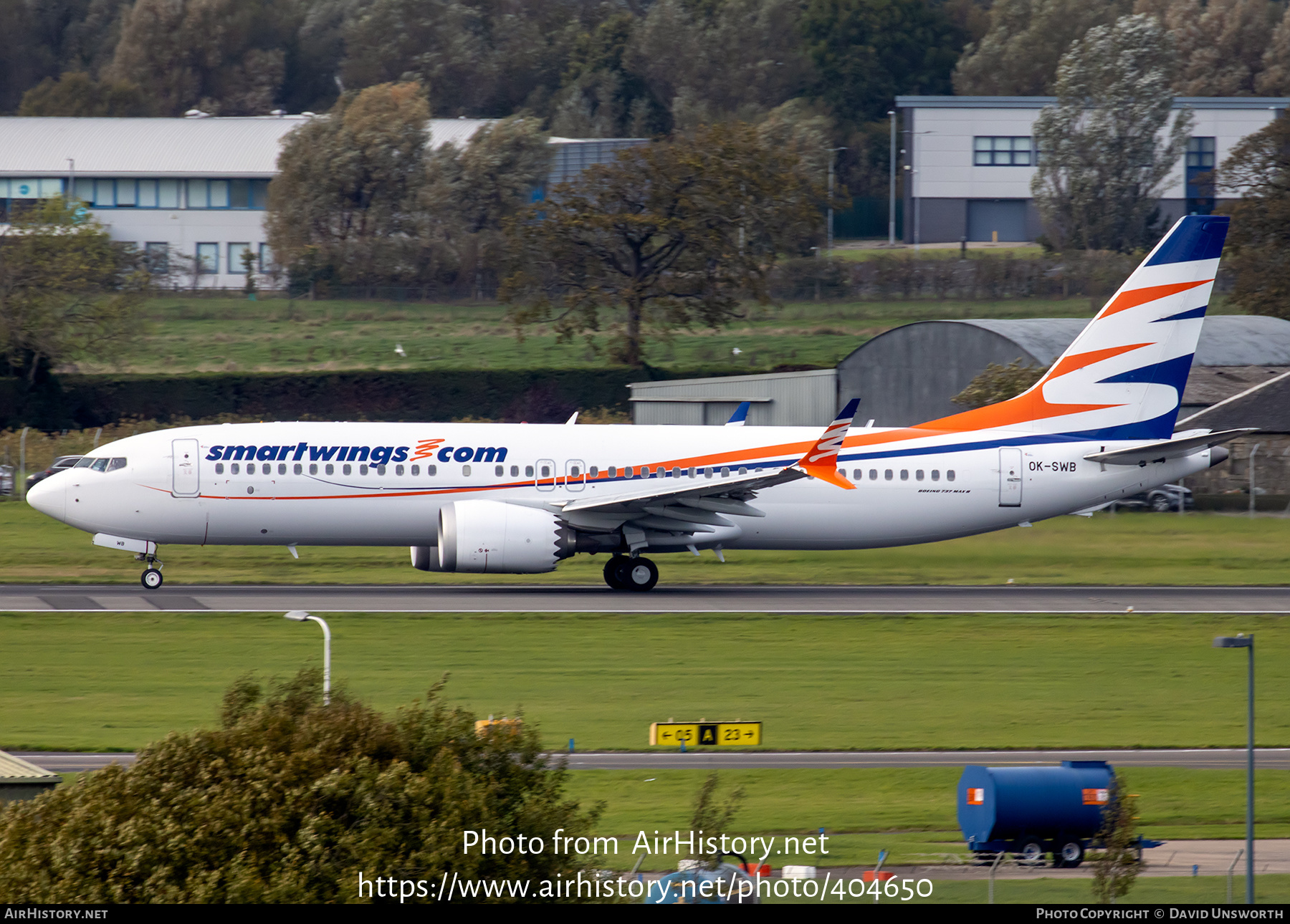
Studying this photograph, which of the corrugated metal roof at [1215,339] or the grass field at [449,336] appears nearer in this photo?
the corrugated metal roof at [1215,339]

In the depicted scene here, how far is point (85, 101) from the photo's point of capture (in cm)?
13525

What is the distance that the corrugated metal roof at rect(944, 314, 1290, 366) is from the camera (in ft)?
204

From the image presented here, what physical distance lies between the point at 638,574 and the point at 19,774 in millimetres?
23705

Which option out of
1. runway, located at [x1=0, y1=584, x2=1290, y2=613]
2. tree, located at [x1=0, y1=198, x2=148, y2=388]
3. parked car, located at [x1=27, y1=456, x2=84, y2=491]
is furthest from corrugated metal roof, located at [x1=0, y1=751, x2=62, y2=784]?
tree, located at [x1=0, y1=198, x2=148, y2=388]

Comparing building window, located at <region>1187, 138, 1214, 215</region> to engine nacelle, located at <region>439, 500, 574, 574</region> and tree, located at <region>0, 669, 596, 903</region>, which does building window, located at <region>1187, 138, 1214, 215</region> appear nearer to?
A: engine nacelle, located at <region>439, 500, 574, 574</region>

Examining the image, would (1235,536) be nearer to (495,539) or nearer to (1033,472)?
(1033,472)

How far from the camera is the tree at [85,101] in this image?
134 meters

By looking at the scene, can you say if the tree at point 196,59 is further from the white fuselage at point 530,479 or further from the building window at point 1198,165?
the white fuselage at point 530,479

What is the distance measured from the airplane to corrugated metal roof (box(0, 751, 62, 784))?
1849cm

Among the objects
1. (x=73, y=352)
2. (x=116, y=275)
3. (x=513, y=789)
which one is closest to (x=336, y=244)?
(x=116, y=275)

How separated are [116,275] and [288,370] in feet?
35.8

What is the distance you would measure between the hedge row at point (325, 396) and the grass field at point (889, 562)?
812 inches

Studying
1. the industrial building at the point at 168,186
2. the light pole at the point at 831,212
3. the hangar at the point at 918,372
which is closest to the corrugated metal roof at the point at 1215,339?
the hangar at the point at 918,372

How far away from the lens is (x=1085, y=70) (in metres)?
106
